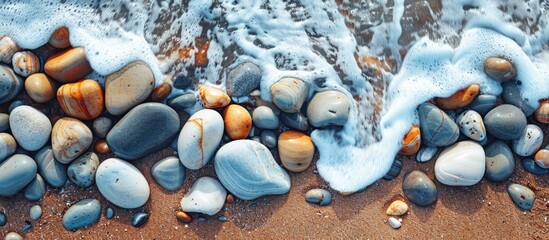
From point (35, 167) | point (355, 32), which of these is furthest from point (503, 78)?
point (35, 167)

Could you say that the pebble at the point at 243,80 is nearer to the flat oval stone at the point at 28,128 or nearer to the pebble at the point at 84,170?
the pebble at the point at 84,170

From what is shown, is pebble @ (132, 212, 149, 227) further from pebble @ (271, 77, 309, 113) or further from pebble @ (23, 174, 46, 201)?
pebble @ (271, 77, 309, 113)

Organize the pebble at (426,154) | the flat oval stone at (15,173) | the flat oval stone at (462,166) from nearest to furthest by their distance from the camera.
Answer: the flat oval stone at (15,173), the flat oval stone at (462,166), the pebble at (426,154)

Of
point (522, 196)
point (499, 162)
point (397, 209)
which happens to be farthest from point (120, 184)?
point (522, 196)

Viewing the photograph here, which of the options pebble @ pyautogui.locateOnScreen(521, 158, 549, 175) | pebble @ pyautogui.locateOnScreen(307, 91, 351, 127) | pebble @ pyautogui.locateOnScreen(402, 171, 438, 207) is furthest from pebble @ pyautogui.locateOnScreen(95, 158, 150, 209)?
pebble @ pyautogui.locateOnScreen(521, 158, 549, 175)

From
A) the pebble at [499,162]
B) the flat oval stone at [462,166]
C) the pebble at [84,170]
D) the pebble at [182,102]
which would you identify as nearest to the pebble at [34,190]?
the pebble at [84,170]

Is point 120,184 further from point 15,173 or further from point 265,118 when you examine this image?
point 265,118
